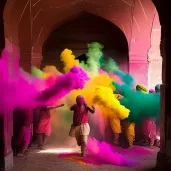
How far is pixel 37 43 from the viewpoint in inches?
433

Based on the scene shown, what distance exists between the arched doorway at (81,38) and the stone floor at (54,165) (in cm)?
445

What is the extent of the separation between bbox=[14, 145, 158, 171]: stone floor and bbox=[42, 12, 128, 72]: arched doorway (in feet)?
14.6

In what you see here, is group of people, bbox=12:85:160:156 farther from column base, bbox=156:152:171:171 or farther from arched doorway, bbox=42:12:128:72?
arched doorway, bbox=42:12:128:72

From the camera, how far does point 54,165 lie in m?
7.43

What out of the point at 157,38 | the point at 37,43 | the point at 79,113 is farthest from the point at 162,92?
the point at 37,43

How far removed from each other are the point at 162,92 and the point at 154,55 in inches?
174

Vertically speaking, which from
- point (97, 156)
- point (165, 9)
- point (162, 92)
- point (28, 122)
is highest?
point (165, 9)

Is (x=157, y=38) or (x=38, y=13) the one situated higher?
(x=38, y=13)

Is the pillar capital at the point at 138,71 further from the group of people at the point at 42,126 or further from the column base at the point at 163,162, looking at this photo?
the column base at the point at 163,162

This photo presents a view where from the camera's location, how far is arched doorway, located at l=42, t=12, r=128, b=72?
38.7 ft

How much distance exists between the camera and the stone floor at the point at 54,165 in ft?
23.3

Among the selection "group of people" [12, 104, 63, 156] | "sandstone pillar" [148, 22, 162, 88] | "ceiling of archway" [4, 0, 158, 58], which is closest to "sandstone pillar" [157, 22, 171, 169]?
"group of people" [12, 104, 63, 156]

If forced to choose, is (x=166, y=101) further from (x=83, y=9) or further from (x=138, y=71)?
(x=83, y=9)

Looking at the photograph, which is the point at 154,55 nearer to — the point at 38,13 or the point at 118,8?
the point at 118,8
